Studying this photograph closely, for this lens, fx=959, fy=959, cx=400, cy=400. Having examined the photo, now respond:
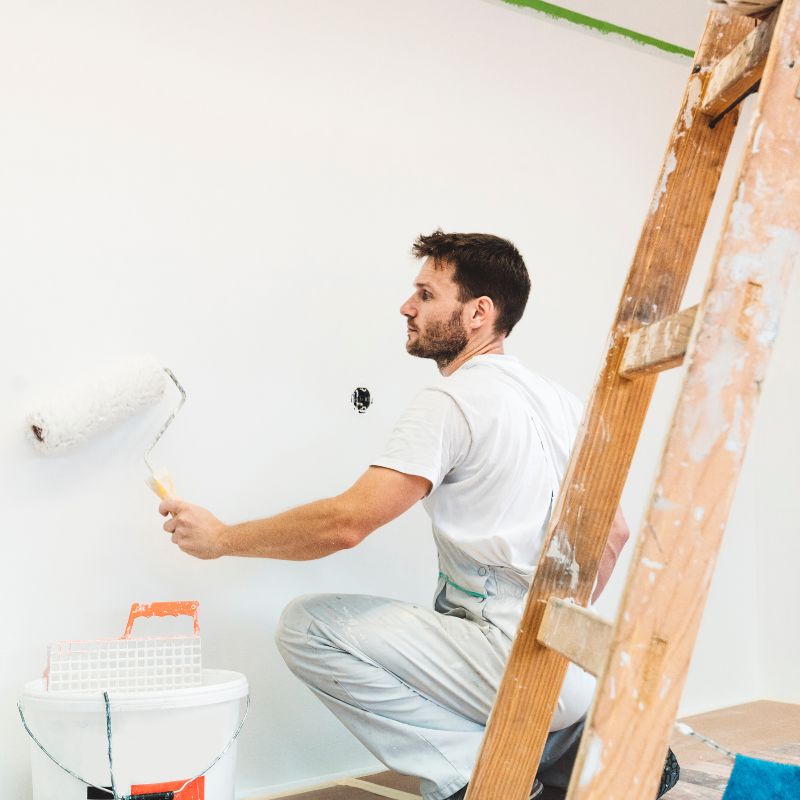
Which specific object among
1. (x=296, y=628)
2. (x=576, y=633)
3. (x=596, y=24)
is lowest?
(x=296, y=628)

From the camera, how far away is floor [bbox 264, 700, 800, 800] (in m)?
1.91

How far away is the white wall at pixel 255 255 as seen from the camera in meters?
1.87

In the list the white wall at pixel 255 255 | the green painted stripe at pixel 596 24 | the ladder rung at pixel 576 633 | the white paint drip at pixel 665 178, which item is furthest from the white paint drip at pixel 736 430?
the green painted stripe at pixel 596 24

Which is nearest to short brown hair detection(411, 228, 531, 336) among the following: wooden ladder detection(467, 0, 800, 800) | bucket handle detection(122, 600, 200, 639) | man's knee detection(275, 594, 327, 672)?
man's knee detection(275, 594, 327, 672)

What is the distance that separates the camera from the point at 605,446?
102 centimetres

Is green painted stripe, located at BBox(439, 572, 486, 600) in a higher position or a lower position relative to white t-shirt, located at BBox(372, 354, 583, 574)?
lower

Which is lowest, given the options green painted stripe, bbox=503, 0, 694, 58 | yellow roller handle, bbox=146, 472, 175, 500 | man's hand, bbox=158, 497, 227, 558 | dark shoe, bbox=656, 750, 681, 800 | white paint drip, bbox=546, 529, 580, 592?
dark shoe, bbox=656, 750, 681, 800

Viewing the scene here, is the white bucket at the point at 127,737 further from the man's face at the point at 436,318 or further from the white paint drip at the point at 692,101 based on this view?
the white paint drip at the point at 692,101

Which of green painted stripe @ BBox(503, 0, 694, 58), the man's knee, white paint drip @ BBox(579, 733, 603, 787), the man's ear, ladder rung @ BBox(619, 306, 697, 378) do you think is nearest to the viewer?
white paint drip @ BBox(579, 733, 603, 787)

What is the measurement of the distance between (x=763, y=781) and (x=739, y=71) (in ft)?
2.49

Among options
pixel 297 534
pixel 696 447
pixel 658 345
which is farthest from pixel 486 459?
pixel 696 447

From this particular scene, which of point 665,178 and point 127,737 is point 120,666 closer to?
point 127,737

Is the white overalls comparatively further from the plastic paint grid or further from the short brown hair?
the short brown hair

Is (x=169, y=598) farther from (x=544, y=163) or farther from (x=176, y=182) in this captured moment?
(x=544, y=163)
